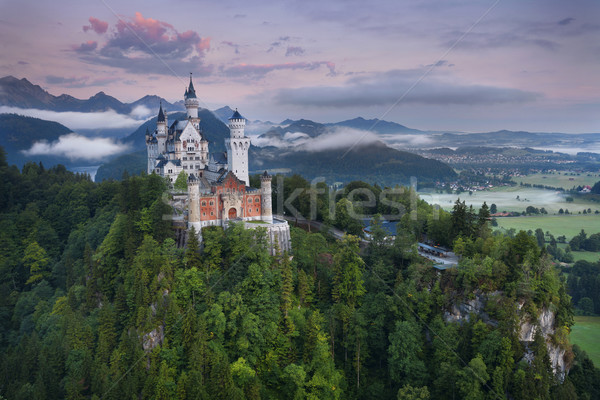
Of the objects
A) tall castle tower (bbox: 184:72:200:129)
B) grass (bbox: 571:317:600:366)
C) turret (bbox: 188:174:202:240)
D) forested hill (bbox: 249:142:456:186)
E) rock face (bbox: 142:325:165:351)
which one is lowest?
grass (bbox: 571:317:600:366)

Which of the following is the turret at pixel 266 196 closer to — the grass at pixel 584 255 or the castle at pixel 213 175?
the castle at pixel 213 175

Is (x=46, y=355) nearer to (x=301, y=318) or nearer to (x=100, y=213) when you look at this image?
(x=301, y=318)

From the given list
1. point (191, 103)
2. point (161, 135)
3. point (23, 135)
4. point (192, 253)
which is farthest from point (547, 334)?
point (23, 135)

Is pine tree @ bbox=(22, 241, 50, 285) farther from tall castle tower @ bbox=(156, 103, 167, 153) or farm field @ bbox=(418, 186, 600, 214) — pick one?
farm field @ bbox=(418, 186, 600, 214)

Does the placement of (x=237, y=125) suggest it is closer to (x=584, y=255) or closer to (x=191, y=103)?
(x=191, y=103)

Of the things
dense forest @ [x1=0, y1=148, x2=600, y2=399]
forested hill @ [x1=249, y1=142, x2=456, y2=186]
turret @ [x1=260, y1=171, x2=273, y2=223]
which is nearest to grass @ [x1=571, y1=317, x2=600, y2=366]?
dense forest @ [x1=0, y1=148, x2=600, y2=399]

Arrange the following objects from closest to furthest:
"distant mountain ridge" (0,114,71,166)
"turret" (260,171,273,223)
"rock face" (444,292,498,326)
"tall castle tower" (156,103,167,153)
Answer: "rock face" (444,292,498,326) < "turret" (260,171,273,223) < "tall castle tower" (156,103,167,153) < "distant mountain ridge" (0,114,71,166)

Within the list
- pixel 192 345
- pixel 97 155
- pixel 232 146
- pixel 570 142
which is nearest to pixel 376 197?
pixel 232 146
